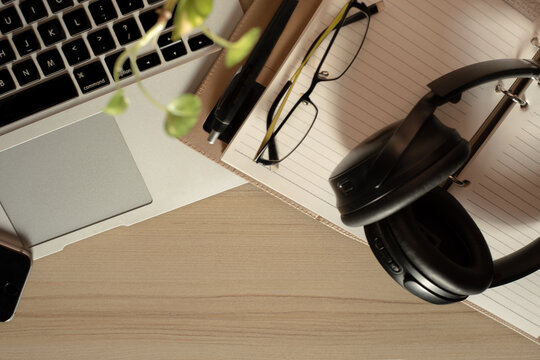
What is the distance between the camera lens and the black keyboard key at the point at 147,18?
0.50 metres

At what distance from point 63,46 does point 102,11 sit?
54mm

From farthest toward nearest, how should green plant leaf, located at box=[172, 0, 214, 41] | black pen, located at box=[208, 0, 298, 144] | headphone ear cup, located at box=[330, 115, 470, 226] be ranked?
1. black pen, located at box=[208, 0, 298, 144]
2. headphone ear cup, located at box=[330, 115, 470, 226]
3. green plant leaf, located at box=[172, 0, 214, 41]

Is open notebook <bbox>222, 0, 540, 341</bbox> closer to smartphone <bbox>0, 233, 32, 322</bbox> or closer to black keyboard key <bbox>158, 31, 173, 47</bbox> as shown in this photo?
black keyboard key <bbox>158, 31, 173, 47</bbox>

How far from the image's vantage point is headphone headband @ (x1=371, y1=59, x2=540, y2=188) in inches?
17.2

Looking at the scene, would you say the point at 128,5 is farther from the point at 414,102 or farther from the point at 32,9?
the point at 414,102

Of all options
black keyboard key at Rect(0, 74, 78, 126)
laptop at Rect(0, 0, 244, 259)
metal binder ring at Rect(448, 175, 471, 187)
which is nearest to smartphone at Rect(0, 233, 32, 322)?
laptop at Rect(0, 0, 244, 259)

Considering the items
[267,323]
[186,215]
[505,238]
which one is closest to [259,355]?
[267,323]

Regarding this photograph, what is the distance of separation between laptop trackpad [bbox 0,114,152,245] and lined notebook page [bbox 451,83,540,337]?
41 cm

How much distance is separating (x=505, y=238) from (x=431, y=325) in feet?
0.51

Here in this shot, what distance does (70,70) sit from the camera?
0.51 metres

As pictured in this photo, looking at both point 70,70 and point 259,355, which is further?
point 259,355

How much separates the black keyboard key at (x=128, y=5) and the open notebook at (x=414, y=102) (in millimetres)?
167

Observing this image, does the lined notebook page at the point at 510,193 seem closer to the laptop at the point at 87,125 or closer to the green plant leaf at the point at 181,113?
the laptop at the point at 87,125

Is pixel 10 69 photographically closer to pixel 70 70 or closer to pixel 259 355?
pixel 70 70
